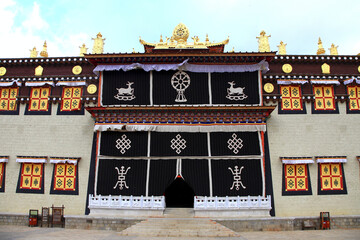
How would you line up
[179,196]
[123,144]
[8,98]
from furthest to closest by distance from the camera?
[179,196] → [8,98] → [123,144]

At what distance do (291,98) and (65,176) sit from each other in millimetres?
15434

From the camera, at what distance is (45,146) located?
1681cm

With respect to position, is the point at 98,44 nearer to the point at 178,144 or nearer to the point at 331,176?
the point at 178,144

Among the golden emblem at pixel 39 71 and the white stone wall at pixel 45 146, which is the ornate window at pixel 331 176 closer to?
the white stone wall at pixel 45 146

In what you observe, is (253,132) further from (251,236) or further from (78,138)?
(78,138)

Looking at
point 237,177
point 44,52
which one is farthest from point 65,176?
point 237,177

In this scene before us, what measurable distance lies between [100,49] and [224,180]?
12.7 meters

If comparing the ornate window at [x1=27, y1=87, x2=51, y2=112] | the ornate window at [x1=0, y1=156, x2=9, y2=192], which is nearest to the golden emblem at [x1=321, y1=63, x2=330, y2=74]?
the ornate window at [x1=27, y1=87, x2=51, y2=112]

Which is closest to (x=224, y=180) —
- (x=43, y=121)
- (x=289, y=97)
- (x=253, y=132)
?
(x=253, y=132)

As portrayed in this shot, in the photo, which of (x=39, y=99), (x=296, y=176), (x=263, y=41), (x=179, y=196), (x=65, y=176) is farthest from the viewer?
(x=263, y=41)

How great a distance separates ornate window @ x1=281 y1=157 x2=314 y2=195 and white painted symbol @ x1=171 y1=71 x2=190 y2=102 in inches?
290

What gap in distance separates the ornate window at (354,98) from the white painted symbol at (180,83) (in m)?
10.8

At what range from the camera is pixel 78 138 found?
16.8 m

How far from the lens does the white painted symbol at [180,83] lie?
16.2m
